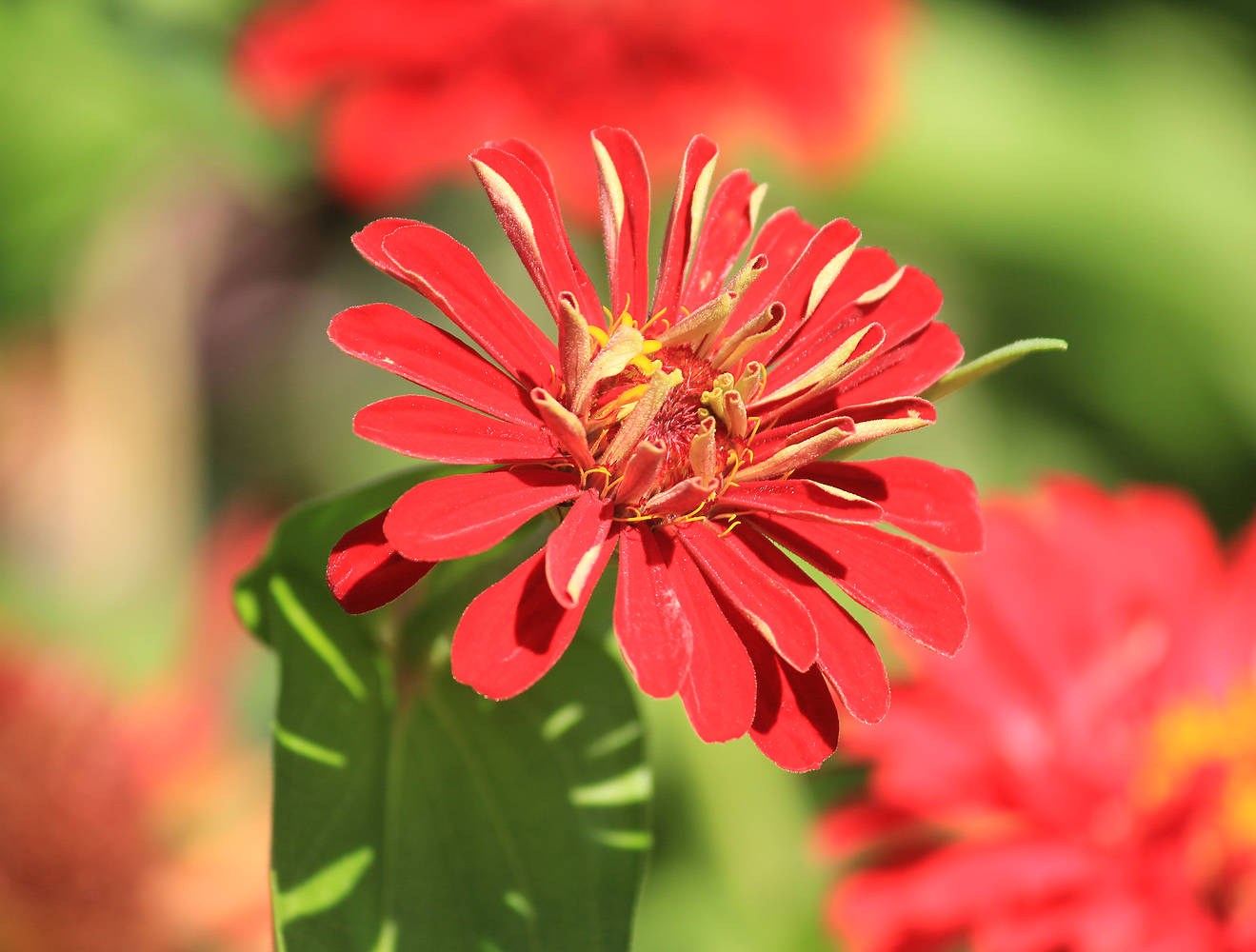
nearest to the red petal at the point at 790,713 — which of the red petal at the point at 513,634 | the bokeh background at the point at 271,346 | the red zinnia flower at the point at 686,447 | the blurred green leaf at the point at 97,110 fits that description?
the red zinnia flower at the point at 686,447

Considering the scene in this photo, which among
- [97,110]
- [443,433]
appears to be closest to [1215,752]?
[443,433]

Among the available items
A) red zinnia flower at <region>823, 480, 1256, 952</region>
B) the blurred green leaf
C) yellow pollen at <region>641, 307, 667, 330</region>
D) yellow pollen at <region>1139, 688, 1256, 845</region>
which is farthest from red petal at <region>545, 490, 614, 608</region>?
the blurred green leaf

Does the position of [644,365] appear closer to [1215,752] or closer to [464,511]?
[464,511]

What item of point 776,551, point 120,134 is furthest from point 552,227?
point 120,134

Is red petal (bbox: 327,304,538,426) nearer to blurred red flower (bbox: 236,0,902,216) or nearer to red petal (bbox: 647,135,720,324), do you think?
red petal (bbox: 647,135,720,324)

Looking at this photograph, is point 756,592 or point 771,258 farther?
point 771,258
